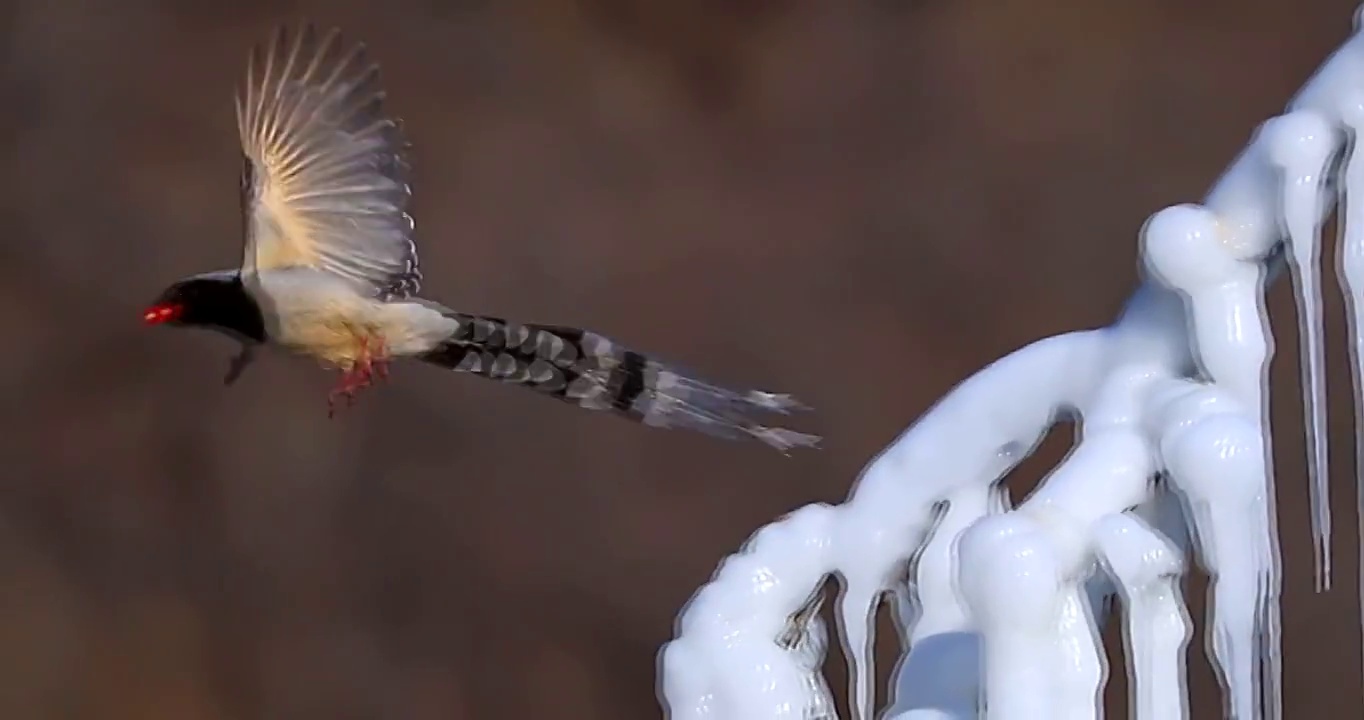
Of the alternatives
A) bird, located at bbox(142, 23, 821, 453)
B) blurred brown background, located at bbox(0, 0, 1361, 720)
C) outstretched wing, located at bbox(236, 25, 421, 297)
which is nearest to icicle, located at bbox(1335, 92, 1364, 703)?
bird, located at bbox(142, 23, 821, 453)

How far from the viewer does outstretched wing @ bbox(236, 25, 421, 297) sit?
3.01 ft

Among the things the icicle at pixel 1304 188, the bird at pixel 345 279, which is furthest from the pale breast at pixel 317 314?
the icicle at pixel 1304 188

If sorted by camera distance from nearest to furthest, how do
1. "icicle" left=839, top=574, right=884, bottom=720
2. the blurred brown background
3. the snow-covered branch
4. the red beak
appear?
the snow-covered branch → "icicle" left=839, top=574, right=884, bottom=720 → the red beak → the blurred brown background

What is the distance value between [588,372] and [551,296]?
1.87ft

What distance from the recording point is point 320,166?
92cm

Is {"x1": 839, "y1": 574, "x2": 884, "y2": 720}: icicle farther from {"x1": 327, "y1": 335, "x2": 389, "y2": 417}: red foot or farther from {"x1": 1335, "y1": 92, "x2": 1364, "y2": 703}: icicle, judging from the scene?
{"x1": 327, "y1": 335, "x2": 389, "y2": 417}: red foot

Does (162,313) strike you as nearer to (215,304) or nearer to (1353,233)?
(215,304)

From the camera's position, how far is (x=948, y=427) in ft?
2.31

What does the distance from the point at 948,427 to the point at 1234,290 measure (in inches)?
5.5

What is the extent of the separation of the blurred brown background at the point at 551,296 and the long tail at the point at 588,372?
51 cm

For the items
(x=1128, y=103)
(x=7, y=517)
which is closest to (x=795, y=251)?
(x=1128, y=103)

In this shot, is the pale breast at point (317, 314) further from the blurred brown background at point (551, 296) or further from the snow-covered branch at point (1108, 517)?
the blurred brown background at point (551, 296)

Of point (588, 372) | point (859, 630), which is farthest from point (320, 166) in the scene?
point (859, 630)

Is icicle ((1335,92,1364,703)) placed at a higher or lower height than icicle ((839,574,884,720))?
higher
